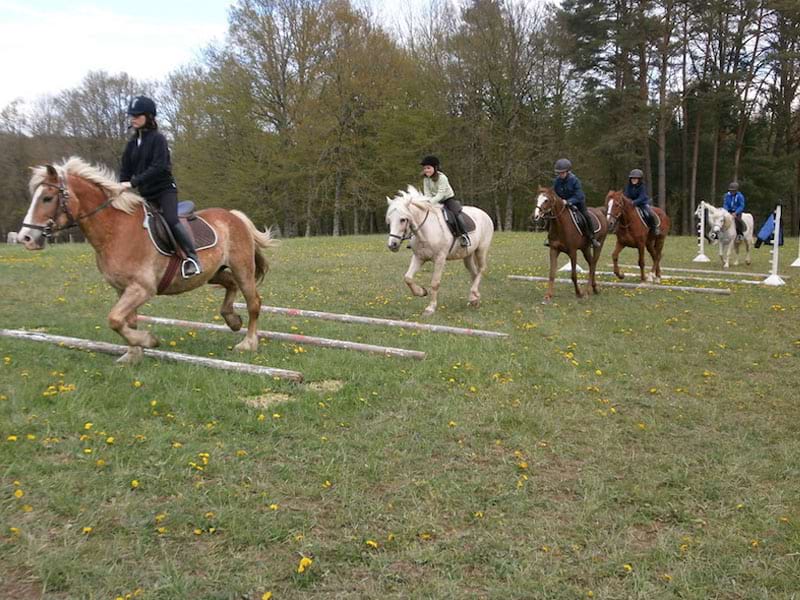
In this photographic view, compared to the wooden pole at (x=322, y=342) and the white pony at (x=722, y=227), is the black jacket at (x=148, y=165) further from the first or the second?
the white pony at (x=722, y=227)

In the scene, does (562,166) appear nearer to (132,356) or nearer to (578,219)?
(578,219)

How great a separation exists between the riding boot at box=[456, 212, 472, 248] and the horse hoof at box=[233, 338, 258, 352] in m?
4.88

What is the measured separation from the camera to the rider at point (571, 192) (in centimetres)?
1213

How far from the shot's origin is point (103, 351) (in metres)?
7.30

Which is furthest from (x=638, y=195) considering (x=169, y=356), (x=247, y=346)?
(x=169, y=356)

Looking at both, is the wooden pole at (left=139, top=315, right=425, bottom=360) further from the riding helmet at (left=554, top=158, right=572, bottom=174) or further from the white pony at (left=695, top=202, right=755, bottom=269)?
the white pony at (left=695, top=202, right=755, bottom=269)

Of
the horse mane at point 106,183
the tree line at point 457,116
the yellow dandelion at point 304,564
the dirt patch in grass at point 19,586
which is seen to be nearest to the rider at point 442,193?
the horse mane at point 106,183

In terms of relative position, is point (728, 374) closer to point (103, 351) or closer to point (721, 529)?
point (721, 529)

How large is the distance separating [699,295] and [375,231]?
3607 centimetres

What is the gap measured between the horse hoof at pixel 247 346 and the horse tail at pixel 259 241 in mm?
1145

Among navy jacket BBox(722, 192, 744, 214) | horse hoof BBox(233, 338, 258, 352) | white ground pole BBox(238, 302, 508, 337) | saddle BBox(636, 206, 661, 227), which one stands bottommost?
horse hoof BBox(233, 338, 258, 352)

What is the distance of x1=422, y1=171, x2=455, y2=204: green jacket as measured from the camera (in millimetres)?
11262

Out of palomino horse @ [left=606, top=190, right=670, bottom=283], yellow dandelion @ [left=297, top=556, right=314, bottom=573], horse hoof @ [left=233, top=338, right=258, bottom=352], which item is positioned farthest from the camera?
palomino horse @ [left=606, top=190, right=670, bottom=283]

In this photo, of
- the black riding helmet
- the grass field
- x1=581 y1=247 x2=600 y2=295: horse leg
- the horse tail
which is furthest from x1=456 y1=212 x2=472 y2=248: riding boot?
the horse tail
